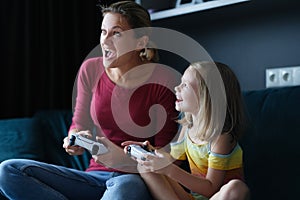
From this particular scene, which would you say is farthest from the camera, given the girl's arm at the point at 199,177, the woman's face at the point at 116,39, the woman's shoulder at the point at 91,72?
the woman's shoulder at the point at 91,72

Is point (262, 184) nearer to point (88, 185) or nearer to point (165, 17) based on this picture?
point (88, 185)

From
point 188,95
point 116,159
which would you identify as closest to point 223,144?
point 188,95

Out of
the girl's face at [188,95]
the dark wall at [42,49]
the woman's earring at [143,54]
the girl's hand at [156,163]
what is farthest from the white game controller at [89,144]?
the dark wall at [42,49]

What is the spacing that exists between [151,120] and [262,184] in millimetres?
419

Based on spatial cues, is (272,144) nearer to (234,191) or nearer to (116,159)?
(234,191)

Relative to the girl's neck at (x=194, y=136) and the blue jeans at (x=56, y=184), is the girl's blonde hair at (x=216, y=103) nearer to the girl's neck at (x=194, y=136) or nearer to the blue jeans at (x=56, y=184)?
the girl's neck at (x=194, y=136)

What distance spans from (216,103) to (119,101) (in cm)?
36

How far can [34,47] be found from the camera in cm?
225

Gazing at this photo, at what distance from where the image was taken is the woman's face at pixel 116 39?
1.42 meters

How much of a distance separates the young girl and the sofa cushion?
0.61 m

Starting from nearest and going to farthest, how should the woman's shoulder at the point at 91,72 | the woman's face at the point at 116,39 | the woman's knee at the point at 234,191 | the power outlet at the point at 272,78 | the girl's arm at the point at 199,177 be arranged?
the woman's knee at the point at 234,191 → the girl's arm at the point at 199,177 → the woman's face at the point at 116,39 → the woman's shoulder at the point at 91,72 → the power outlet at the point at 272,78

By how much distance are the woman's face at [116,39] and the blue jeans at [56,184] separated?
381 millimetres

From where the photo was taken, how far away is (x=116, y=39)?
1.42 meters

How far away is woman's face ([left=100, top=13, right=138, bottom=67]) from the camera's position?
142 cm
